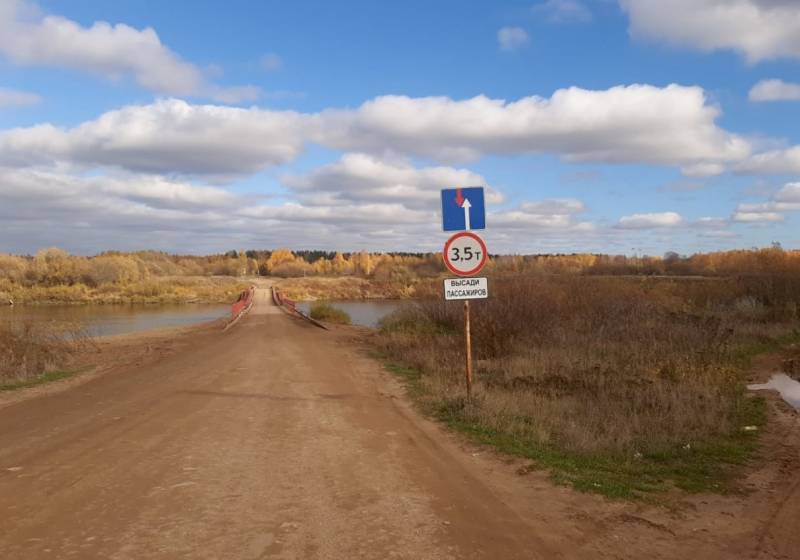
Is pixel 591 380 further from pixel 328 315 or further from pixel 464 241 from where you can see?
pixel 328 315

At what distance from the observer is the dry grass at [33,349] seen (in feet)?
44.0

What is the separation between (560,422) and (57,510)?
6.26m

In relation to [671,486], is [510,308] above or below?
above

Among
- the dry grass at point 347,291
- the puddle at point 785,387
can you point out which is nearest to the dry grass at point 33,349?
the puddle at point 785,387

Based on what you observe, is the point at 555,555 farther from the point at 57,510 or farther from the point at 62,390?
the point at 62,390

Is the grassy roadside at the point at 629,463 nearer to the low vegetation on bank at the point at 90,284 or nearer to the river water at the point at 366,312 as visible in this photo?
the river water at the point at 366,312

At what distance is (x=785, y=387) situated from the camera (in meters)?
13.7

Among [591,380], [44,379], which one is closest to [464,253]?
[591,380]

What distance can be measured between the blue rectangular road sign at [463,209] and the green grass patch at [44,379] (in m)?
9.11

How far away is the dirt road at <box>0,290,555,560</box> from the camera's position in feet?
15.1

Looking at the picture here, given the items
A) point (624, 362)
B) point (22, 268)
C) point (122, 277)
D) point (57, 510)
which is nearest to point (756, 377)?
point (624, 362)

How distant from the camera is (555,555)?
14.9 ft

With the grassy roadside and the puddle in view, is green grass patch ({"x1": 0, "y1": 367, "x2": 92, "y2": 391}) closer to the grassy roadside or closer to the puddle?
the grassy roadside

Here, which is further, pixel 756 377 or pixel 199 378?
pixel 756 377
